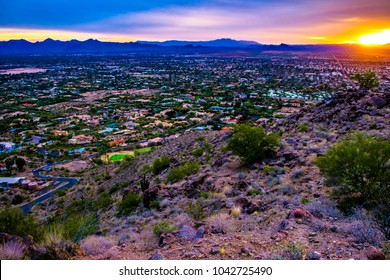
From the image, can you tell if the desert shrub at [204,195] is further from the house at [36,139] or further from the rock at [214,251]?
the house at [36,139]

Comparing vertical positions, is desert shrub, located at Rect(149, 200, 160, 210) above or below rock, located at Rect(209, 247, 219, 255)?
below

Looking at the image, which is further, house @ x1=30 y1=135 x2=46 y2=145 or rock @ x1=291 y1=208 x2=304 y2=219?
house @ x1=30 y1=135 x2=46 y2=145

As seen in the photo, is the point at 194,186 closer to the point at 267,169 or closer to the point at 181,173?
the point at 181,173

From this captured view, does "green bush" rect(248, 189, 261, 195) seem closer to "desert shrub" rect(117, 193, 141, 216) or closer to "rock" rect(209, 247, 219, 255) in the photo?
"desert shrub" rect(117, 193, 141, 216)

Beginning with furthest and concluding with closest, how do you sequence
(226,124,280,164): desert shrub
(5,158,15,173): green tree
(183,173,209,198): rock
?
(5,158,15,173): green tree < (226,124,280,164): desert shrub < (183,173,209,198): rock

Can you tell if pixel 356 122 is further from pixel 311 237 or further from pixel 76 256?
pixel 76 256

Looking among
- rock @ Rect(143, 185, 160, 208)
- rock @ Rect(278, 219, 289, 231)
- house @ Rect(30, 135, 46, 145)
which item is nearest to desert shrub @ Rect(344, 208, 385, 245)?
rock @ Rect(278, 219, 289, 231)

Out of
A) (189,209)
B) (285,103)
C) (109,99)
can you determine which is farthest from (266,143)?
(109,99)

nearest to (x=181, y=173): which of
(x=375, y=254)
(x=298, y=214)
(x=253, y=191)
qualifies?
(x=253, y=191)
